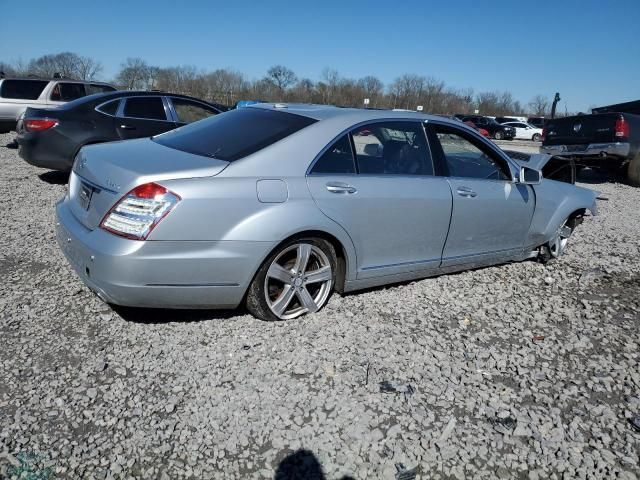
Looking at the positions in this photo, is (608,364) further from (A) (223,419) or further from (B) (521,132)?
(B) (521,132)

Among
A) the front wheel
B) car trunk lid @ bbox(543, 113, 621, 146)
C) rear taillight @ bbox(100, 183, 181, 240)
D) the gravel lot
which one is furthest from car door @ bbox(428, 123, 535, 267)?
car trunk lid @ bbox(543, 113, 621, 146)

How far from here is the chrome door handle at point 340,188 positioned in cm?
323

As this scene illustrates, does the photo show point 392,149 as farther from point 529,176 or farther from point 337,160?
point 529,176

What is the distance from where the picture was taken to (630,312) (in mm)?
4023

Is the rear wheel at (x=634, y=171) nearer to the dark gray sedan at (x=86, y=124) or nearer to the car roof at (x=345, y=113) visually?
the car roof at (x=345, y=113)

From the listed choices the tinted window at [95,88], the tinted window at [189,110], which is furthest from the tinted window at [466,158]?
the tinted window at [95,88]

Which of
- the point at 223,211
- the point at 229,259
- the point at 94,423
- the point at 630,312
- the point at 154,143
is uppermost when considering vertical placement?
the point at 154,143

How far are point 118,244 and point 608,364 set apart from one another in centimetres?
325

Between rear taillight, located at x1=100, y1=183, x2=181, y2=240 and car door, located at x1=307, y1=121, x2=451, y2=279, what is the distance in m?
0.94

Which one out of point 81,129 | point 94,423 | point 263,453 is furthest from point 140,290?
point 81,129

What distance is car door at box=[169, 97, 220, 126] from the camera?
7.88 metres

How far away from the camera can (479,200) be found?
405 centimetres

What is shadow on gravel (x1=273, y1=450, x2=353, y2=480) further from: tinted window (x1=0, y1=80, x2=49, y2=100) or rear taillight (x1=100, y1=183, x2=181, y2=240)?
tinted window (x1=0, y1=80, x2=49, y2=100)

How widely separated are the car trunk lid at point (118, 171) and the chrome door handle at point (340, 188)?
734mm
